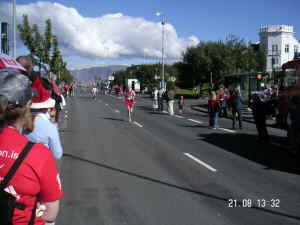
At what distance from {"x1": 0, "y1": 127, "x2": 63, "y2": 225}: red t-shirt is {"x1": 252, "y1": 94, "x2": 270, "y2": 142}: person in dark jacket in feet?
39.0

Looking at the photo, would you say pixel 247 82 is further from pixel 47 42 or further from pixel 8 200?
pixel 8 200

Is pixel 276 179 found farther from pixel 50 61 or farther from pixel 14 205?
pixel 50 61

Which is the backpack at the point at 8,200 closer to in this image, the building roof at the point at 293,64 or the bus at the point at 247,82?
the building roof at the point at 293,64

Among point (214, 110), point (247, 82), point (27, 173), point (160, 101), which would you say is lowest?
point (214, 110)

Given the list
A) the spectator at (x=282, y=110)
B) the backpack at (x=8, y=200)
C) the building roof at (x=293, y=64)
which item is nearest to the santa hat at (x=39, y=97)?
the backpack at (x=8, y=200)

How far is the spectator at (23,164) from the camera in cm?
225

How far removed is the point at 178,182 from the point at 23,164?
5.68 meters

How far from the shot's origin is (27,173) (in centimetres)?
224

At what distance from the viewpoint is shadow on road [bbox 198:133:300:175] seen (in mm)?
9594

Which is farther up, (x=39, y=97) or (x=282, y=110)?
(x=39, y=97)

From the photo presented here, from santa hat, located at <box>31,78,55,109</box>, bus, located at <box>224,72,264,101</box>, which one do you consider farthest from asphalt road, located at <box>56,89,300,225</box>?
bus, located at <box>224,72,264,101</box>

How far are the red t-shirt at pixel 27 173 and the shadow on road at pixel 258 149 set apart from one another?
7.34 metres

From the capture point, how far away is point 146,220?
5.43 m

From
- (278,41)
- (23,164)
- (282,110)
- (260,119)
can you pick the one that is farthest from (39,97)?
(278,41)
